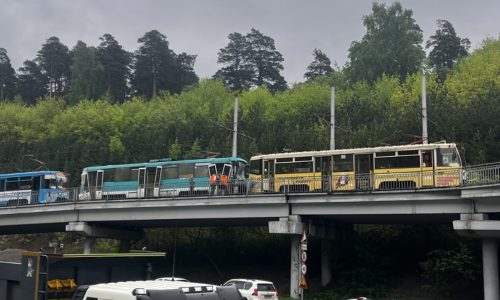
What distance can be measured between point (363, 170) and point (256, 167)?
6.81m

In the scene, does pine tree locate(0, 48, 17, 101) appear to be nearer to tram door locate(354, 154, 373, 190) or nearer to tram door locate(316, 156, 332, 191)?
tram door locate(316, 156, 332, 191)

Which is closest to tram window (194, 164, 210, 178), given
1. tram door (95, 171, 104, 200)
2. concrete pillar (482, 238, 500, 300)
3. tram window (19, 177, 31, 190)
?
tram door (95, 171, 104, 200)

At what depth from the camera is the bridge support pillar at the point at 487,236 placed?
82.3ft

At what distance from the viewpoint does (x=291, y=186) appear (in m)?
33.1

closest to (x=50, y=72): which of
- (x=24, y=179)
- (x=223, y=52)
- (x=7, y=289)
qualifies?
(x=223, y=52)

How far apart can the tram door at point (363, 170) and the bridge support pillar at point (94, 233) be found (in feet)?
60.1

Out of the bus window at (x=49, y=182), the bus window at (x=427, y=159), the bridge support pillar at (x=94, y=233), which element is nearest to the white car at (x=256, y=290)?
the bus window at (x=427, y=159)

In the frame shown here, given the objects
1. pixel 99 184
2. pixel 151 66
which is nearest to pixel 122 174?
pixel 99 184

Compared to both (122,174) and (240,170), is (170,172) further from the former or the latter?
(240,170)

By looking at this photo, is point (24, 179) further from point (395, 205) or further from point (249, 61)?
point (249, 61)

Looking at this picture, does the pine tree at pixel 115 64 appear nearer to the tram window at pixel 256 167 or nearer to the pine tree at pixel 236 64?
the pine tree at pixel 236 64

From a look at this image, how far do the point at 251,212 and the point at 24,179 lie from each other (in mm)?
21527

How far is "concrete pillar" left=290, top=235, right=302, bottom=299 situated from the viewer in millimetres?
30688

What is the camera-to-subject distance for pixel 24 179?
4462 centimetres
